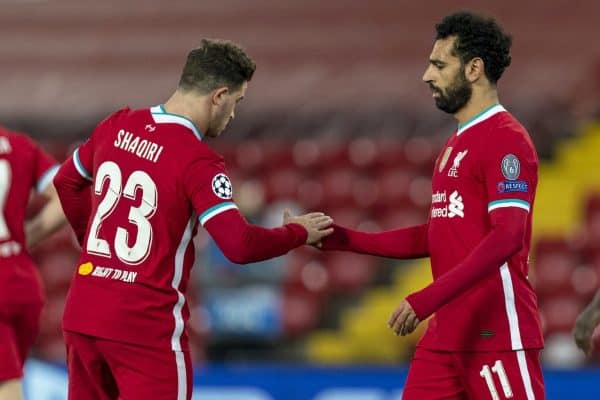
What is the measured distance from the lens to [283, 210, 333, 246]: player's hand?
3.95 m

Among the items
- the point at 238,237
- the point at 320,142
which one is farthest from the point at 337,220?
the point at 238,237

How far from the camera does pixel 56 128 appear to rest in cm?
1227

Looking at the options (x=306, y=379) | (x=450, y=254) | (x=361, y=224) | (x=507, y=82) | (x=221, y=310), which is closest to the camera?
(x=450, y=254)

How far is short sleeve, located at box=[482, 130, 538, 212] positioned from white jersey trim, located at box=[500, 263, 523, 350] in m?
0.23

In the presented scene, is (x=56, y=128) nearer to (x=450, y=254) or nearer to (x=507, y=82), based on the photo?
(x=507, y=82)

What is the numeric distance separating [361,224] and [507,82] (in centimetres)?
370

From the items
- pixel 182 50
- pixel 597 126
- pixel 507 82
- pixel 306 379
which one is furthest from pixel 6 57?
pixel 306 379

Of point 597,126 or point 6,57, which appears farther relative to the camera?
point 6,57

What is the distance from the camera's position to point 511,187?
137 inches

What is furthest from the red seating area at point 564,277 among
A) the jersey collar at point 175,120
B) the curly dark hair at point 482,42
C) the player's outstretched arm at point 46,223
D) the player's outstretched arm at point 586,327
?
the jersey collar at point 175,120

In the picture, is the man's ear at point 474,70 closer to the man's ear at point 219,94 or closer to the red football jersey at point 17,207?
the man's ear at point 219,94

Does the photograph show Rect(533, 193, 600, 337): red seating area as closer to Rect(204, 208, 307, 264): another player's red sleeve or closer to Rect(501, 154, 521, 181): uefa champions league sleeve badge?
Rect(501, 154, 521, 181): uefa champions league sleeve badge

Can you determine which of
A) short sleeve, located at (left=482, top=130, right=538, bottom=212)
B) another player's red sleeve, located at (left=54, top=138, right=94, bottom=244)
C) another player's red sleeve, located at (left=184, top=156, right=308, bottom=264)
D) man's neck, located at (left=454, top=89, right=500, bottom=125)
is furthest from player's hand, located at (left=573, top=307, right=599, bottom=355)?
another player's red sleeve, located at (left=54, top=138, right=94, bottom=244)

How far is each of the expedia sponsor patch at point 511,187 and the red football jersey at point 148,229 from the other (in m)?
0.73
